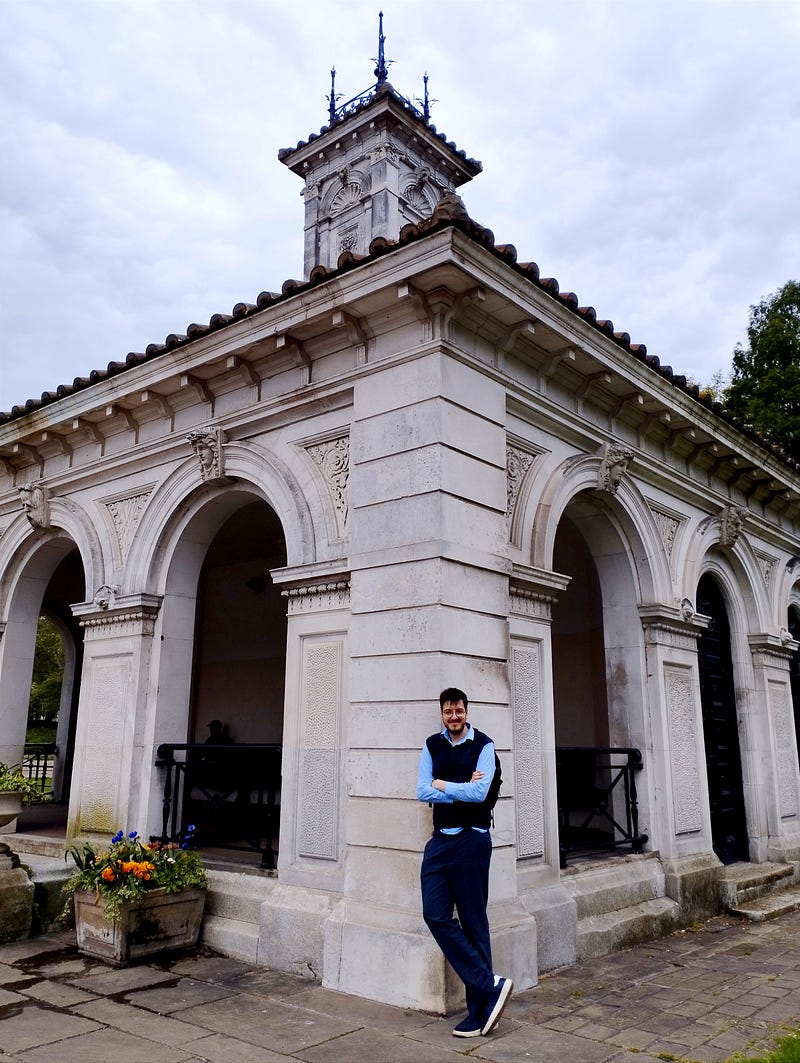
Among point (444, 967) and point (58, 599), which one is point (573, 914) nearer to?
point (444, 967)

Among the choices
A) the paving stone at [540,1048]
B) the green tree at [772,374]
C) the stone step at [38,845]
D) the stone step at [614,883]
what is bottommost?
the paving stone at [540,1048]

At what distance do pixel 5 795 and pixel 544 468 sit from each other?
546 cm

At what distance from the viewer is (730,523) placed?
10.1 m

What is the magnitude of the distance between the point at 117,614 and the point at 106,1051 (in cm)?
430

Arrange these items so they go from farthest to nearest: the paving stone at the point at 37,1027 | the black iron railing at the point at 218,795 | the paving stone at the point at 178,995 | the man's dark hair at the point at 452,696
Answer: the black iron railing at the point at 218,795 < the paving stone at the point at 178,995 < the man's dark hair at the point at 452,696 < the paving stone at the point at 37,1027

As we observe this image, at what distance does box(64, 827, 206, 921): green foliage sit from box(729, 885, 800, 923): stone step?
17.0 feet

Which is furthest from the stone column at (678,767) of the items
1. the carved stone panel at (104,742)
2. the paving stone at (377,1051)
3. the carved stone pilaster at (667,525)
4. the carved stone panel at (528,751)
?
the carved stone panel at (104,742)

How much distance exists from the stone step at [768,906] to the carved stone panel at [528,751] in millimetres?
3068

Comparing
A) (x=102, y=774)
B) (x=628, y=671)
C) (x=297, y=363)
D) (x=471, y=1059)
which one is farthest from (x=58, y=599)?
(x=471, y=1059)

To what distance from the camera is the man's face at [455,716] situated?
4.94 metres

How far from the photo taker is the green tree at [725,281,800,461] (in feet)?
60.6

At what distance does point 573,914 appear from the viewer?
6312 mm

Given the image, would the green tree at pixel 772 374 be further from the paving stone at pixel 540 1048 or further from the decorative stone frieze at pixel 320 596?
the paving stone at pixel 540 1048

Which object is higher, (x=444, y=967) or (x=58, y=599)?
(x=58, y=599)
